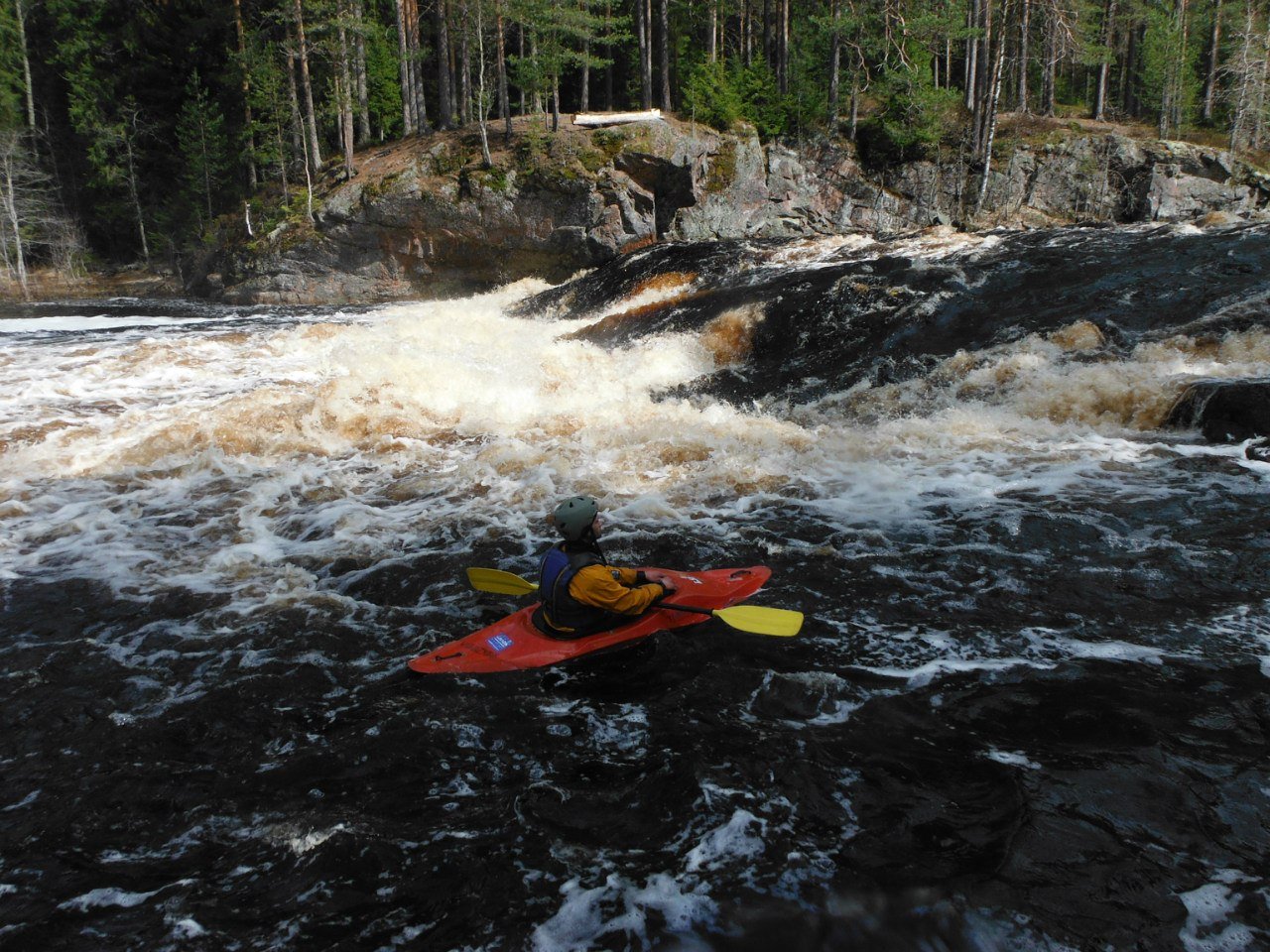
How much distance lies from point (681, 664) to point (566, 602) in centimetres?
68

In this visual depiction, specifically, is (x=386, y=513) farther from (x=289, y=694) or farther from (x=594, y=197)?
(x=594, y=197)

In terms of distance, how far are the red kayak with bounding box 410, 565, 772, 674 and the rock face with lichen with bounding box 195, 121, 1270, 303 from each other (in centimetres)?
1564

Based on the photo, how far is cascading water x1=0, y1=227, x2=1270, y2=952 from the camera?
2451 millimetres

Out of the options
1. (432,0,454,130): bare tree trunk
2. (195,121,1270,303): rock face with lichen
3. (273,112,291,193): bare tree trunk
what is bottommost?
(195,121,1270,303): rock face with lichen

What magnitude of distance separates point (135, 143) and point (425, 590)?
32.0 m

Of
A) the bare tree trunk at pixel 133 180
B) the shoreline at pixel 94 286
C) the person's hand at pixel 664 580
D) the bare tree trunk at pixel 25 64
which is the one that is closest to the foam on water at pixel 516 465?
the person's hand at pixel 664 580

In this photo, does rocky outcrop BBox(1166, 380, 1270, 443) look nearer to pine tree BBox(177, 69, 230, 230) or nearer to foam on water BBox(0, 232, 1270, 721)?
foam on water BBox(0, 232, 1270, 721)

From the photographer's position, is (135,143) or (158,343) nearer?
(158,343)

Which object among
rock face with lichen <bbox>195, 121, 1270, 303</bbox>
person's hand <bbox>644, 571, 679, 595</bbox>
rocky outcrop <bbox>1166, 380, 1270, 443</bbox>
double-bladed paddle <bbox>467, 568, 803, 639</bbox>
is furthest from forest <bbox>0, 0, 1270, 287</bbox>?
double-bladed paddle <bbox>467, 568, 803, 639</bbox>

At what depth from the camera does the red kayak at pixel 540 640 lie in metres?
3.82

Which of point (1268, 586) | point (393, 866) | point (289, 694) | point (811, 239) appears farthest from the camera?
point (811, 239)

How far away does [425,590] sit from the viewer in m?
4.83

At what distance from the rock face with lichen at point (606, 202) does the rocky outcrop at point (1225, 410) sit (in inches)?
538

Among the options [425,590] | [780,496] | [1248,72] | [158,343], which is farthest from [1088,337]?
[1248,72]
